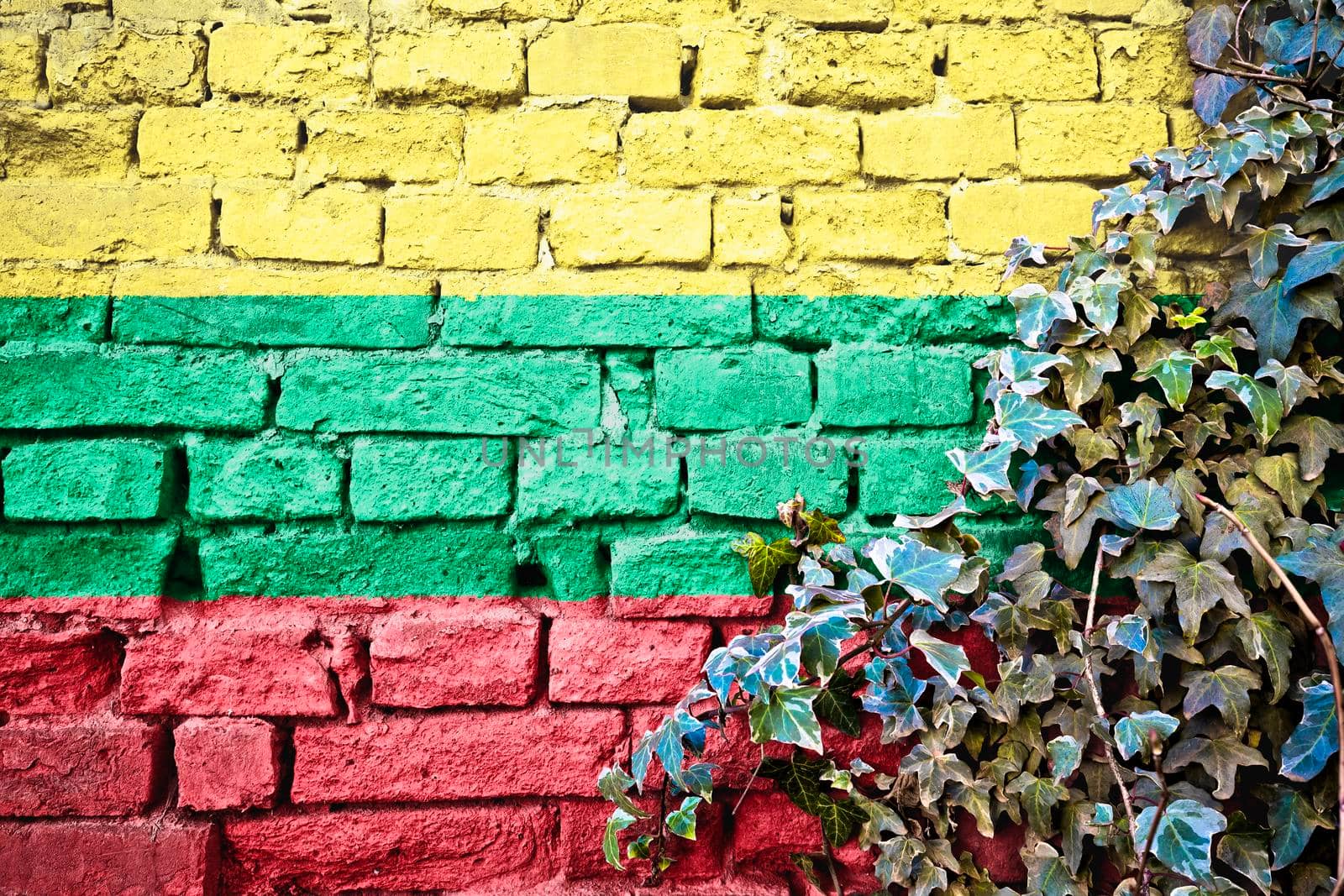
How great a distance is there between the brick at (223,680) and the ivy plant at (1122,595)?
483mm

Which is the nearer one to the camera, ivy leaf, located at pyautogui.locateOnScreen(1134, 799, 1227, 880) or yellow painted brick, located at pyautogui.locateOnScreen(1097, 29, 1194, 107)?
ivy leaf, located at pyautogui.locateOnScreen(1134, 799, 1227, 880)

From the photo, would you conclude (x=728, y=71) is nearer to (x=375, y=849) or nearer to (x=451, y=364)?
(x=451, y=364)

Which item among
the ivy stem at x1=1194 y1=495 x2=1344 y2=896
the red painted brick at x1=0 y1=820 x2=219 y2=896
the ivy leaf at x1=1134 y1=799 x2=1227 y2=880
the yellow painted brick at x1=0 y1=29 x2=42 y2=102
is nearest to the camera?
the ivy stem at x1=1194 y1=495 x2=1344 y2=896

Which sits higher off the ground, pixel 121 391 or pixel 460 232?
pixel 460 232

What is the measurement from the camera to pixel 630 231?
130 cm

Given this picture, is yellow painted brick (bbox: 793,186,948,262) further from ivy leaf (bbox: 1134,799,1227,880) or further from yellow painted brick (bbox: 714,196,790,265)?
ivy leaf (bbox: 1134,799,1227,880)

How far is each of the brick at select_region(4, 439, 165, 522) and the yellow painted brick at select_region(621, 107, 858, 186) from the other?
898mm

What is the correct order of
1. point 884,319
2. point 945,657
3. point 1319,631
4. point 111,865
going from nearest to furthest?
1. point 1319,631
2. point 945,657
3. point 111,865
4. point 884,319

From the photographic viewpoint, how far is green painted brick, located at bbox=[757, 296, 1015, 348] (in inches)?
→ 51.1

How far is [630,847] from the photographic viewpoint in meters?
1.20

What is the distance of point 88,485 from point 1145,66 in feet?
6.05

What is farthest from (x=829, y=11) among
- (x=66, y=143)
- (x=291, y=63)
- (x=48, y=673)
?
(x=48, y=673)

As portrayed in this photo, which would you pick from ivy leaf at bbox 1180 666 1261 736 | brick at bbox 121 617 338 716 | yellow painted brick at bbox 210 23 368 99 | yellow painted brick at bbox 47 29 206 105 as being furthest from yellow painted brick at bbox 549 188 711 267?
ivy leaf at bbox 1180 666 1261 736

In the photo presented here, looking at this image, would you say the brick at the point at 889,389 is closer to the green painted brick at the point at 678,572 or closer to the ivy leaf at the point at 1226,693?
the green painted brick at the point at 678,572
